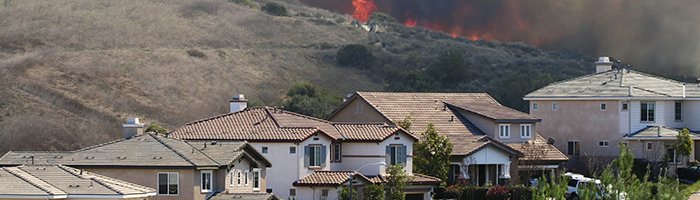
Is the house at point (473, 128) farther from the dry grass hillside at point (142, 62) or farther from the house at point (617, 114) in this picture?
the dry grass hillside at point (142, 62)

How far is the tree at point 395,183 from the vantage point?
45406 mm

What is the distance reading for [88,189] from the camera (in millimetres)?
29531

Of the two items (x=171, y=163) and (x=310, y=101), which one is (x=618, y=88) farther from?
(x=171, y=163)

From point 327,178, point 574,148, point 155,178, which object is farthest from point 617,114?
point 155,178

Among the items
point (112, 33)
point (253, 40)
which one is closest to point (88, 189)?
point (112, 33)

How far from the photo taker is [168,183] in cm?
3438

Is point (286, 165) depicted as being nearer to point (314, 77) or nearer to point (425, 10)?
point (314, 77)

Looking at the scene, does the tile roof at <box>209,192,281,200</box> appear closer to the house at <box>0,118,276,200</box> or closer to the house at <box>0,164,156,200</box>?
A: the house at <box>0,118,276,200</box>

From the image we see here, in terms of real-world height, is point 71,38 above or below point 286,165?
above

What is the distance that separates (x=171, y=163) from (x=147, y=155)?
5.24 ft

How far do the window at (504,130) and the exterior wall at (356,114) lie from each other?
7.39 m

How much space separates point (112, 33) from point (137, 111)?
→ 29.0 m

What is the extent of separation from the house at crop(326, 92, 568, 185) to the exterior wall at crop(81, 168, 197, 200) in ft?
69.2

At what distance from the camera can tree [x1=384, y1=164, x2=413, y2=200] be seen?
45.4m
